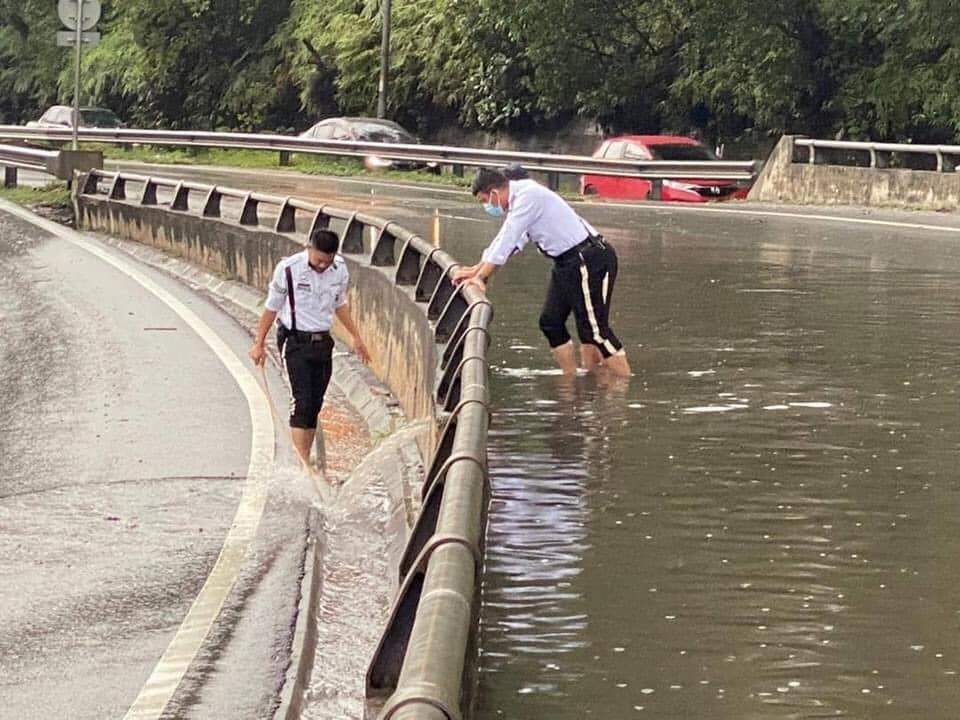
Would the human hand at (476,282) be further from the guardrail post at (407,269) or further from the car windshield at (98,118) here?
the car windshield at (98,118)

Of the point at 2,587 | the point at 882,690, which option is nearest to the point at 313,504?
the point at 2,587

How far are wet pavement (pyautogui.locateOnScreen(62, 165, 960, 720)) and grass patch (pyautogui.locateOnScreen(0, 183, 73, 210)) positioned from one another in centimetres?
1704

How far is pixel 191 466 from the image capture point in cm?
1219

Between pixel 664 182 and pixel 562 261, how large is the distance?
2354cm

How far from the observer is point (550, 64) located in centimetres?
4691

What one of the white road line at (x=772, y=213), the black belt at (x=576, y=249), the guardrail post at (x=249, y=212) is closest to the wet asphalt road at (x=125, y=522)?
the black belt at (x=576, y=249)

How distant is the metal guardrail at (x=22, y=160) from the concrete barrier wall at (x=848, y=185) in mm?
11729

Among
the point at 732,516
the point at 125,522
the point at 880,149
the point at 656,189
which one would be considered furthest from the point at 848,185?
the point at 732,516

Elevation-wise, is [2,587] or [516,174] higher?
[516,174]

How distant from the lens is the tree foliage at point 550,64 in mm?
39531

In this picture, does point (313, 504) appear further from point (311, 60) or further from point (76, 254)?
point (311, 60)

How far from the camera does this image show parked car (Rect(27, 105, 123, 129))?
56438 millimetres

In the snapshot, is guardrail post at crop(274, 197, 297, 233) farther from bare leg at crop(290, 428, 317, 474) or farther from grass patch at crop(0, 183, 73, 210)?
grass patch at crop(0, 183, 73, 210)

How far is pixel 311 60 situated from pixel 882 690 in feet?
177
